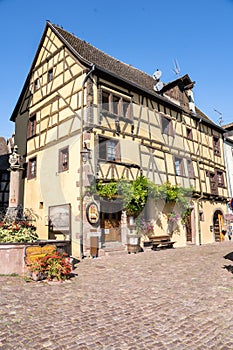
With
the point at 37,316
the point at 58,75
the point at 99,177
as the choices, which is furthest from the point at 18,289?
the point at 58,75

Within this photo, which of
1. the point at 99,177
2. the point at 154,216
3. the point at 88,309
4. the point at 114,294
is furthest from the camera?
the point at 154,216

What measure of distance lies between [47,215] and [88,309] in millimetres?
8766

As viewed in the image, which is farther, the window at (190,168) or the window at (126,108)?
the window at (190,168)

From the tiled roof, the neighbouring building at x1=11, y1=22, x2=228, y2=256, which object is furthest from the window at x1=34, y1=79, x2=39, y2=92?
the tiled roof

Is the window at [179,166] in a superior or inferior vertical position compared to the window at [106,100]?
inferior

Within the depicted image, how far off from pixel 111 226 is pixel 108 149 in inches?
134

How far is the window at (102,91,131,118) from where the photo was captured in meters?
12.6

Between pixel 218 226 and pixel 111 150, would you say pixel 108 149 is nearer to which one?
pixel 111 150

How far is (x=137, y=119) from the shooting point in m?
13.7

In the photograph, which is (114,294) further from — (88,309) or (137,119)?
(137,119)

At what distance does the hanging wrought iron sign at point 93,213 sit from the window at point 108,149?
2.26m

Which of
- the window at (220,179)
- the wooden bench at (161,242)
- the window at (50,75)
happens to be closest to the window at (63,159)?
the window at (50,75)

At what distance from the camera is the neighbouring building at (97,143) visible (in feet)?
37.6

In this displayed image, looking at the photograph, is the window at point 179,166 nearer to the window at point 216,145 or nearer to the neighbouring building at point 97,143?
the neighbouring building at point 97,143
